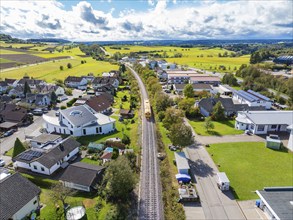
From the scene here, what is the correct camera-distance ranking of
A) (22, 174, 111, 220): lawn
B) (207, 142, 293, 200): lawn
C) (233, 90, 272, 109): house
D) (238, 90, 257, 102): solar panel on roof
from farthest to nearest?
(238, 90, 257, 102): solar panel on roof, (233, 90, 272, 109): house, (207, 142, 293, 200): lawn, (22, 174, 111, 220): lawn

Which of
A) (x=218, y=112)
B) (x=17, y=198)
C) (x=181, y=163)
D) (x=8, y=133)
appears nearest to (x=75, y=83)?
→ (x=8, y=133)

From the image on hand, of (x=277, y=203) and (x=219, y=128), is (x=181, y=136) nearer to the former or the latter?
(x=277, y=203)

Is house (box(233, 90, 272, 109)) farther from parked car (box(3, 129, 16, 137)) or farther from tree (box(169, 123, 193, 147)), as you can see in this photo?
parked car (box(3, 129, 16, 137))

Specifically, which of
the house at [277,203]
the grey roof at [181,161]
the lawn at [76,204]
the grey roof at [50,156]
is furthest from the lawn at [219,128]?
the lawn at [76,204]

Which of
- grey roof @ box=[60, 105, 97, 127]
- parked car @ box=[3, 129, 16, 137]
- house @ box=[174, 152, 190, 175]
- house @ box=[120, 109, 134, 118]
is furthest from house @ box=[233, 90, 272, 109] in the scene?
parked car @ box=[3, 129, 16, 137]

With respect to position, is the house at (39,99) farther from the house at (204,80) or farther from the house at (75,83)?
the house at (204,80)

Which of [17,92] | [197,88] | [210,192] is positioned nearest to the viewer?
[210,192]
